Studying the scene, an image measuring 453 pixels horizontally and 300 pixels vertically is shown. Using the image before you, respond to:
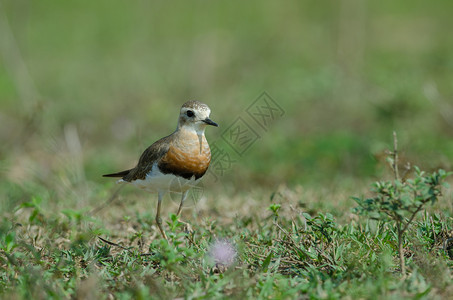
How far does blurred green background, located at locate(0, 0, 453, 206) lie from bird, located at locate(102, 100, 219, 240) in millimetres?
1167

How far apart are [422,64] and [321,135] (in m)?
4.79

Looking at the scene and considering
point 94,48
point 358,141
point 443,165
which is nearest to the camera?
point 443,165

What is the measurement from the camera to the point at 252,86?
10.9 metres

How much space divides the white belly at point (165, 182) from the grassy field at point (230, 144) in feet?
1.08

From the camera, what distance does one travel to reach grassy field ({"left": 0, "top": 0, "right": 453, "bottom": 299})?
3.22 metres

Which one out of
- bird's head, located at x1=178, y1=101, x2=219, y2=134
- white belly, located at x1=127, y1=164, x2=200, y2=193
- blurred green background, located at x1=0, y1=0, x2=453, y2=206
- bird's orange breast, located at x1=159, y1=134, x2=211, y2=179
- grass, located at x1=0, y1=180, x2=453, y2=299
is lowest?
grass, located at x1=0, y1=180, x2=453, y2=299

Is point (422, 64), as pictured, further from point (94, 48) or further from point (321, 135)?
point (94, 48)

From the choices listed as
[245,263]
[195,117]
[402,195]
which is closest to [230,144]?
[195,117]

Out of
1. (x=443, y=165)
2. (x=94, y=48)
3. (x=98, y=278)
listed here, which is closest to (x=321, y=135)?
(x=443, y=165)

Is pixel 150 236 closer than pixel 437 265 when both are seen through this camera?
No

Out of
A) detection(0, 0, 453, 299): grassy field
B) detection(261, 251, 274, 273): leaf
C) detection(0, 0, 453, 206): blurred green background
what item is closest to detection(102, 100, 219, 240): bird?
detection(0, 0, 453, 299): grassy field

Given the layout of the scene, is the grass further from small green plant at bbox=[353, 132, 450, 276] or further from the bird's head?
the bird's head

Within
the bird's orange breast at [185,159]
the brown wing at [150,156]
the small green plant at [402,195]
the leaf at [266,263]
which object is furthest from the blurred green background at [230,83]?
the leaf at [266,263]

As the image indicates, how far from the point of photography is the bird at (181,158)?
4141 millimetres
